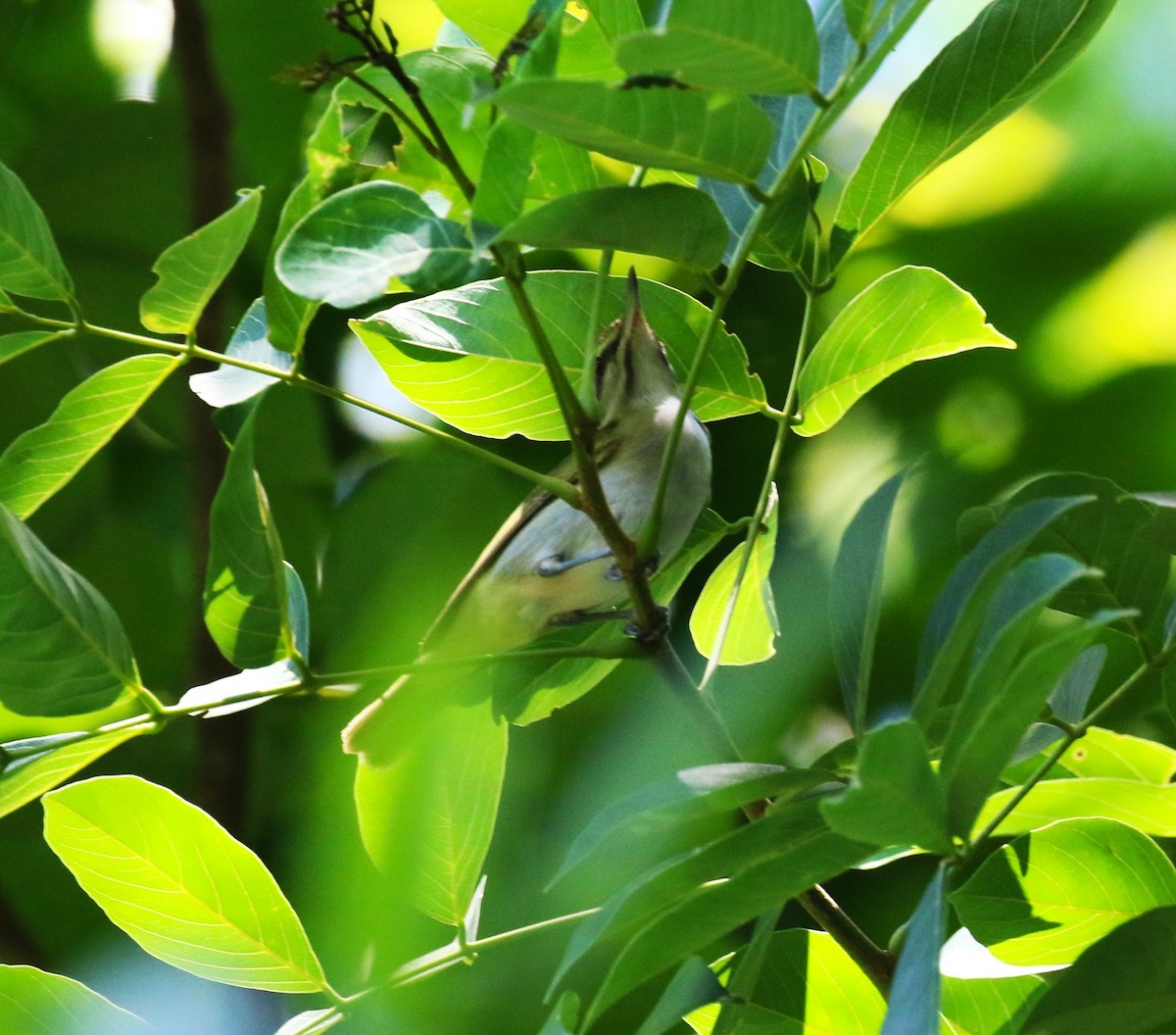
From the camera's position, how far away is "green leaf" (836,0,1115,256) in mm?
721

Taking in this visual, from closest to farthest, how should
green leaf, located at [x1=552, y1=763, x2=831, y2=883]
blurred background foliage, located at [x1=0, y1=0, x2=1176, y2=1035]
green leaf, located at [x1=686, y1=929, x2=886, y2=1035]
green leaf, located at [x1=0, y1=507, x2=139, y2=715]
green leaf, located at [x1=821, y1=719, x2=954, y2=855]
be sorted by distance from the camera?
green leaf, located at [x1=821, y1=719, x2=954, y2=855] → green leaf, located at [x1=552, y1=763, x2=831, y2=883] → green leaf, located at [x1=0, y1=507, x2=139, y2=715] → green leaf, located at [x1=686, y1=929, x2=886, y2=1035] → blurred background foliage, located at [x1=0, y1=0, x2=1176, y2=1035]

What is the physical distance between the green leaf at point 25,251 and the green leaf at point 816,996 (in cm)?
63

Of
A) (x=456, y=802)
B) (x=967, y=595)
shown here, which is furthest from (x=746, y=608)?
(x=967, y=595)

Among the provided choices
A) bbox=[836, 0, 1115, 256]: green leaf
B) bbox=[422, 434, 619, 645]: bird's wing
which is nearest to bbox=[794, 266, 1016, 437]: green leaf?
bbox=[836, 0, 1115, 256]: green leaf

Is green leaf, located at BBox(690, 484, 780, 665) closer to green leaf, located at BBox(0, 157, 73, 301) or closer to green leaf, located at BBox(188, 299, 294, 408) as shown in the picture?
green leaf, located at BBox(188, 299, 294, 408)

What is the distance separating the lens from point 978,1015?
2.66ft

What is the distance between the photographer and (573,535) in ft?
5.22

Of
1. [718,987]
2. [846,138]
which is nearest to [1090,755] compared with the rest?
[718,987]

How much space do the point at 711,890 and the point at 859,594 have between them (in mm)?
240

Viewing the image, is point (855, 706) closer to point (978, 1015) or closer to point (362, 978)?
point (978, 1015)

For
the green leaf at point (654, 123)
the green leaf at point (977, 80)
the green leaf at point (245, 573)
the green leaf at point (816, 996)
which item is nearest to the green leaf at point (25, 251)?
the green leaf at point (245, 573)

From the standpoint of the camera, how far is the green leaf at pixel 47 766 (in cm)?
80

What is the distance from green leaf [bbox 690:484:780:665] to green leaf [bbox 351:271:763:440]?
0.10 metres

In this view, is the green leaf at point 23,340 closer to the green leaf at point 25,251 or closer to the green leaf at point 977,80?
the green leaf at point 25,251
